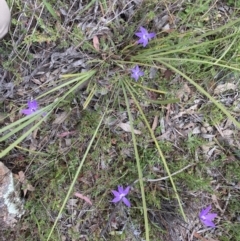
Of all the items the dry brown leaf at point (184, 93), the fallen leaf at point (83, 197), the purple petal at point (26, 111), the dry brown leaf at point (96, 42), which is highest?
the dry brown leaf at point (96, 42)

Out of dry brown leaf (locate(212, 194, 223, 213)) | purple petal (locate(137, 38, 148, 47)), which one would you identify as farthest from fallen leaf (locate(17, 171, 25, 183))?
dry brown leaf (locate(212, 194, 223, 213))

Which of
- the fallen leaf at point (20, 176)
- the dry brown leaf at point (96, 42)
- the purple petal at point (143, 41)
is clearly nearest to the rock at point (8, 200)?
the fallen leaf at point (20, 176)

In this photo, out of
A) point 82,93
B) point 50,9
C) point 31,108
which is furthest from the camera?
point 82,93

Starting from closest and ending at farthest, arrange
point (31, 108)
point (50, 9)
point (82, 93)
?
point (50, 9) → point (31, 108) → point (82, 93)

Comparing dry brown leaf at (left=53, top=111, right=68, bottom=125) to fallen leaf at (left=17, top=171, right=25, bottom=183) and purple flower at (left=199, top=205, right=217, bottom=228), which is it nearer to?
fallen leaf at (left=17, top=171, right=25, bottom=183)

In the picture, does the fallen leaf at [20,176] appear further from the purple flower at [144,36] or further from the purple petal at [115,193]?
the purple flower at [144,36]

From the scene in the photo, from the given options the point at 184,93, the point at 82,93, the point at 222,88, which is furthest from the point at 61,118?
the point at 222,88

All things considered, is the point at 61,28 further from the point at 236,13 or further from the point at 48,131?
the point at 236,13

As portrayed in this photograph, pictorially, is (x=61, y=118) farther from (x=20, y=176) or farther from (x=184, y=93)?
(x=184, y=93)

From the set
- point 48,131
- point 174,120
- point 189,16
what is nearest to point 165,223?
point 174,120

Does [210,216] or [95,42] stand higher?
[95,42]

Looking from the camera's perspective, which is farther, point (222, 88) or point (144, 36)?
point (222, 88)
